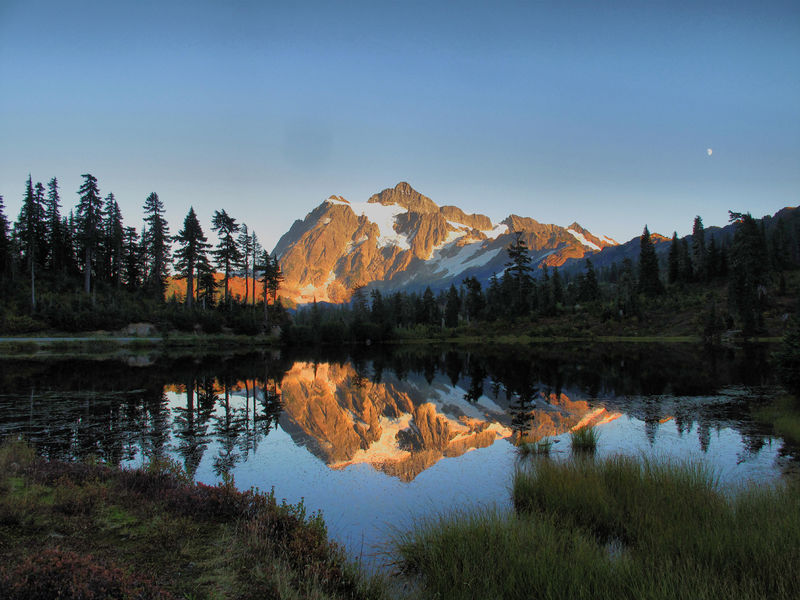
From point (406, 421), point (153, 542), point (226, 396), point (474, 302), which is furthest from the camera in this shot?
point (474, 302)

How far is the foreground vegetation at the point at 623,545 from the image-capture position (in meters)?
5.14

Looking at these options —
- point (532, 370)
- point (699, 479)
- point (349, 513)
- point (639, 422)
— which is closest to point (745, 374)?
point (532, 370)

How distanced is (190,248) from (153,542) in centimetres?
6756

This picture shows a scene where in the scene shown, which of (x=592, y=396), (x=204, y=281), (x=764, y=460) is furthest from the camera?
(x=204, y=281)

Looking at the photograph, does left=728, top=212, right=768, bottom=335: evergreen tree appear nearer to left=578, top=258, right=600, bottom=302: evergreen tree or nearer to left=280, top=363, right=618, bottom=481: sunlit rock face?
left=578, top=258, right=600, bottom=302: evergreen tree

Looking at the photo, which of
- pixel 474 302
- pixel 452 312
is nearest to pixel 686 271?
pixel 474 302

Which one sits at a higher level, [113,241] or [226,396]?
[113,241]

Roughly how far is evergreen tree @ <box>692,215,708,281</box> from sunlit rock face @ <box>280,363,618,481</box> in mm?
89024

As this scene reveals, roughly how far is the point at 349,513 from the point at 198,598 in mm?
4516

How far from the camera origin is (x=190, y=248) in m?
67.1

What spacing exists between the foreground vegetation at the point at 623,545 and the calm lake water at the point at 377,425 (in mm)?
1545

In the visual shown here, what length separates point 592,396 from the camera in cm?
2381

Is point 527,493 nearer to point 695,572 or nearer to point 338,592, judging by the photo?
point 695,572

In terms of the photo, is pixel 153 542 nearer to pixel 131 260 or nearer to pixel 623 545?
pixel 623 545
